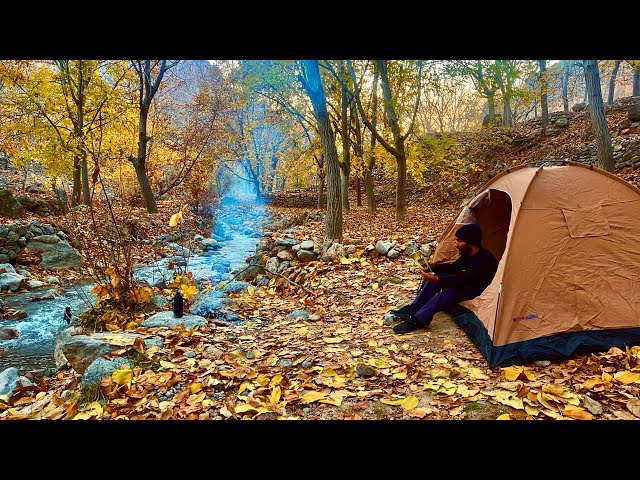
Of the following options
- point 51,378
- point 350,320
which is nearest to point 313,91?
point 350,320

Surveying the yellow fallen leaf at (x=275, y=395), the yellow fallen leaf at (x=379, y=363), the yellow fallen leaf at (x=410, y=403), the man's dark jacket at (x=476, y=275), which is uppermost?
the man's dark jacket at (x=476, y=275)

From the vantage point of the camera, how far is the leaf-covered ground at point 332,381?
8.43 feet

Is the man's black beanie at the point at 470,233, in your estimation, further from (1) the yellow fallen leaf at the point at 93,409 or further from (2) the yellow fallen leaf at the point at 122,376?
(1) the yellow fallen leaf at the point at 93,409

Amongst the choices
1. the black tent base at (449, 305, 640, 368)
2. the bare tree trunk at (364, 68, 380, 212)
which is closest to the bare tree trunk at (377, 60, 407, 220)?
the bare tree trunk at (364, 68, 380, 212)

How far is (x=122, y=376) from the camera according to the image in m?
3.07

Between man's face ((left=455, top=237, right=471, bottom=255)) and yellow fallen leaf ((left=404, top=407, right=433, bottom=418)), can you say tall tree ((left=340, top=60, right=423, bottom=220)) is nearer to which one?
man's face ((left=455, top=237, right=471, bottom=255))

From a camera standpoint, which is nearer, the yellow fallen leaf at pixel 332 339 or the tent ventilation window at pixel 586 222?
the tent ventilation window at pixel 586 222

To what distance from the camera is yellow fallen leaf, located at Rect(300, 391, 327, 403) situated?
108 inches

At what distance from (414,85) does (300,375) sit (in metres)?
9.29

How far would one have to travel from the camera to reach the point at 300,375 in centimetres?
314

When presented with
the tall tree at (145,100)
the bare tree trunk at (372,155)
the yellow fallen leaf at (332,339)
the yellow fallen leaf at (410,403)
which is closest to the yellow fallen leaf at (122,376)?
the yellow fallen leaf at (332,339)

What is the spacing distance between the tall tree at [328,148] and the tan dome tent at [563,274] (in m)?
4.05

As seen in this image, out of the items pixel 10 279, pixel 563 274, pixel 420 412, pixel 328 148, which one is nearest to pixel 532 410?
pixel 420 412
